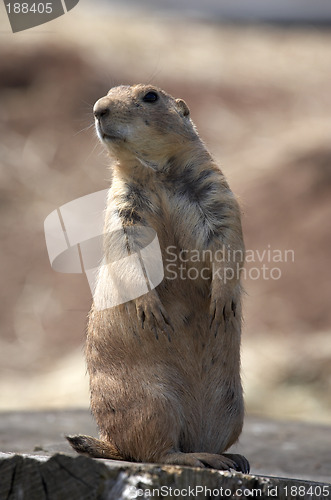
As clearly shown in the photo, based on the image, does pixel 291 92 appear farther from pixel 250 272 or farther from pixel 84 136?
pixel 250 272

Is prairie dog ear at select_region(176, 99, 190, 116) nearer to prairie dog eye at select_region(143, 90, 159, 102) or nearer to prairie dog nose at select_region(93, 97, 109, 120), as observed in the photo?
prairie dog eye at select_region(143, 90, 159, 102)

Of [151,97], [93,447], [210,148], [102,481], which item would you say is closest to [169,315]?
[93,447]

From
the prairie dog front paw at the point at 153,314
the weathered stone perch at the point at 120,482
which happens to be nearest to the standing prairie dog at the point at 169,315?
the prairie dog front paw at the point at 153,314

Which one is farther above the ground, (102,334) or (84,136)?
(84,136)

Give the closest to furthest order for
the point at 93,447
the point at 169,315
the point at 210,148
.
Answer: the point at 93,447 < the point at 169,315 < the point at 210,148

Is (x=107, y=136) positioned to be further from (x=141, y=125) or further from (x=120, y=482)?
(x=120, y=482)

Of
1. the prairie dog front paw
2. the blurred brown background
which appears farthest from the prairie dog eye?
the blurred brown background

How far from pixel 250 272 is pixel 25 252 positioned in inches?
224

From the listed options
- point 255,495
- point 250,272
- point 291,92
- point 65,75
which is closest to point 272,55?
point 291,92

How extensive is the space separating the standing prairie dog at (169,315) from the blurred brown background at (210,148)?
7.56 metres

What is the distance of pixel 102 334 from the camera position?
18.0ft

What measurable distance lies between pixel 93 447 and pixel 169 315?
1.04 meters

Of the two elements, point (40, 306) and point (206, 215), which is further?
point (40, 306)

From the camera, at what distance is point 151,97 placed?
612 centimetres
